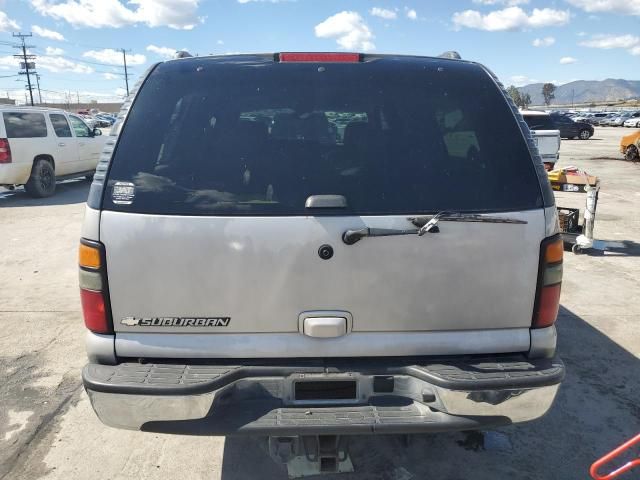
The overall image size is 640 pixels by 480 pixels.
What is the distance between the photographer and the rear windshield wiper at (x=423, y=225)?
7.09 feet

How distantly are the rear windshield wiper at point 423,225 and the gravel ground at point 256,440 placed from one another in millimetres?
1468

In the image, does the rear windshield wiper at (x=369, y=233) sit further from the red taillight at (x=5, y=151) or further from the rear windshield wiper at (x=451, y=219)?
the red taillight at (x=5, y=151)

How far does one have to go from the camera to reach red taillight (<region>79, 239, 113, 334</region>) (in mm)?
2213

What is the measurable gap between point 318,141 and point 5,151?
35.4 feet

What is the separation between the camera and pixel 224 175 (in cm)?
227

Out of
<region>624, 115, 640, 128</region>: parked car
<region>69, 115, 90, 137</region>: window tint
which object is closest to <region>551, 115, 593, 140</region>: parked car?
<region>624, 115, 640, 128</region>: parked car

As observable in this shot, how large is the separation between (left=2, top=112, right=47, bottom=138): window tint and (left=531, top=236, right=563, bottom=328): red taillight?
11613 millimetres

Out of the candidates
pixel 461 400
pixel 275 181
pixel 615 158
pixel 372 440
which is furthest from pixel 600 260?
pixel 615 158

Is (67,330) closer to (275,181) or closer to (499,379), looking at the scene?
(275,181)

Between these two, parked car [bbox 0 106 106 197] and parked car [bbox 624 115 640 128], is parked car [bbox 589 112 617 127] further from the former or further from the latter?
parked car [bbox 0 106 106 197]

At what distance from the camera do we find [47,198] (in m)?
12.0

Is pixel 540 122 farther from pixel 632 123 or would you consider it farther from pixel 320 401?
pixel 632 123

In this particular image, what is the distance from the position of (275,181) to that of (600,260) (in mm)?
6080

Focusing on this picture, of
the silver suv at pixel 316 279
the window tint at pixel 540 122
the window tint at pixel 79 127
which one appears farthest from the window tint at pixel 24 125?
the window tint at pixel 540 122
